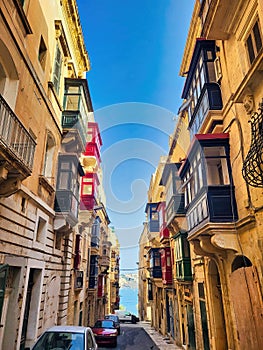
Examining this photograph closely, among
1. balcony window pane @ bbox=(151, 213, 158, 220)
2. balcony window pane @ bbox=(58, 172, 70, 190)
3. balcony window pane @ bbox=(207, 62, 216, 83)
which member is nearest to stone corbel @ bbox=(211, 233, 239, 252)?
balcony window pane @ bbox=(207, 62, 216, 83)

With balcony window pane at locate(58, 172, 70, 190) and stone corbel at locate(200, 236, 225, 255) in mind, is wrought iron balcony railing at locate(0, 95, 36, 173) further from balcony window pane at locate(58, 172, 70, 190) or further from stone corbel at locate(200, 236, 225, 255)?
stone corbel at locate(200, 236, 225, 255)

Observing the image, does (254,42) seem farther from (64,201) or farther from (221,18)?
(64,201)

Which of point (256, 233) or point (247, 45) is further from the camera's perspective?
point (247, 45)

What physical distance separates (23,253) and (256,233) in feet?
23.7

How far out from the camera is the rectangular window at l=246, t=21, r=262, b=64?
311 inches

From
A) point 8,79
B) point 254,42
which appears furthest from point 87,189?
point 254,42

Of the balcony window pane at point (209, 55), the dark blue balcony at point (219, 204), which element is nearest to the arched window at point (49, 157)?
the dark blue balcony at point (219, 204)

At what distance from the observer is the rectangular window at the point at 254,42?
25.9 feet

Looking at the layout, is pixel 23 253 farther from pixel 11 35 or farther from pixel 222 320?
pixel 222 320

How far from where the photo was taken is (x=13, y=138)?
6.70m

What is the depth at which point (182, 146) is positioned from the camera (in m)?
17.7

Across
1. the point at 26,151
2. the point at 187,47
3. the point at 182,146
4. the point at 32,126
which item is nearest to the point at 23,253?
the point at 26,151

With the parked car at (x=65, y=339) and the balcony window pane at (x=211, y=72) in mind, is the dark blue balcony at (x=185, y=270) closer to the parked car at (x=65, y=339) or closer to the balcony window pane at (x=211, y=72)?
the parked car at (x=65, y=339)

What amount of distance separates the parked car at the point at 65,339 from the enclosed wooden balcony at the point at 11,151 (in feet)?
13.9
